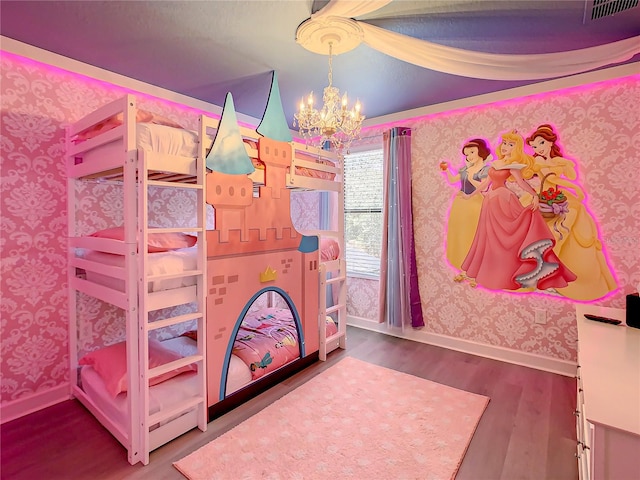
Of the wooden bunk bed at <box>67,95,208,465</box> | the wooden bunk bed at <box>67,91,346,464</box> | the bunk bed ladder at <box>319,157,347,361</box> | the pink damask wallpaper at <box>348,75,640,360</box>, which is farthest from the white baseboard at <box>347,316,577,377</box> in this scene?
the wooden bunk bed at <box>67,95,208,465</box>

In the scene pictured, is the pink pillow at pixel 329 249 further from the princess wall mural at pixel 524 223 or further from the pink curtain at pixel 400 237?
the princess wall mural at pixel 524 223

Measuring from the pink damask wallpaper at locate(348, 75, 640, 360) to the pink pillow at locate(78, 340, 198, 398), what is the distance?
2695mm

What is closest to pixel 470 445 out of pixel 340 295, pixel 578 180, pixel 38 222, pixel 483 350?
pixel 483 350

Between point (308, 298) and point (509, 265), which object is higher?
point (509, 265)

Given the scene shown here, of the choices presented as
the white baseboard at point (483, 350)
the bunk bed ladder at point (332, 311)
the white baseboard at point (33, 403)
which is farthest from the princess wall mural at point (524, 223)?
the white baseboard at point (33, 403)

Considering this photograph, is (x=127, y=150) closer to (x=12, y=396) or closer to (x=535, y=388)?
(x=12, y=396)

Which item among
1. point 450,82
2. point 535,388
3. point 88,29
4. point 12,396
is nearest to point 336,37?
point 450,82

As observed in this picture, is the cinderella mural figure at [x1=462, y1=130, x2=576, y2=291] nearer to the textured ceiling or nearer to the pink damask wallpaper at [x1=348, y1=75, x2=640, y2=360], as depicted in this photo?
the pink damask wallpaper at [x1=348, y1=75, x2=640, y2=360]

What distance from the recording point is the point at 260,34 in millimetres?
2221

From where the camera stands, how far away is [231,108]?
2.26m

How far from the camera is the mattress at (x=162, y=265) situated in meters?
1.96

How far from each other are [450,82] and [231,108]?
208 cm

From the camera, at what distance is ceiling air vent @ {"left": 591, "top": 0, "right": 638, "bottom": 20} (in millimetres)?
1817

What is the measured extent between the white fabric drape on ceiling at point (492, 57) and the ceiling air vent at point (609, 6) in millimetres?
254
